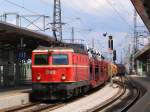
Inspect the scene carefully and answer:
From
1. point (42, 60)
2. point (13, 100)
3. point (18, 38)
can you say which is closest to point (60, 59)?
point (42, 60)

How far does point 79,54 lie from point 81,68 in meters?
1.13

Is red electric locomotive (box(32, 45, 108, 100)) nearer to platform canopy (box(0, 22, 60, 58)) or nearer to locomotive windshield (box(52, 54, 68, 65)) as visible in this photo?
locomotive windshield (box(52, 54, 68, 65))

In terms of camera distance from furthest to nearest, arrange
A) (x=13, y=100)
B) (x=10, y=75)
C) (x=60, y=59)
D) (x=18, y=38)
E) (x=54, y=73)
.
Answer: (x=10, y=75) < (x=18, y=38) < (x=60, y=59) < (x=54, y=73) < (x=13, y=100)

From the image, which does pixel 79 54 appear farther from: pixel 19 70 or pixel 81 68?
pixel 19 70

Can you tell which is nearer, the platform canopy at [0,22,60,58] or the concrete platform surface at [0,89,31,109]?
the concrete platform surface at [0,89,31,109]

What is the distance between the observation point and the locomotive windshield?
28922 millimetres

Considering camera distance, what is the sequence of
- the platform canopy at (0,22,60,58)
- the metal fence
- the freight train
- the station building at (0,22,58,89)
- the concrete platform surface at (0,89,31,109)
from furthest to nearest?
1. the metal fence
2. the station building at (0,22,58,89)
3. the platform canopy at (0,22,60,58)
4. the freight train
5. the concrete platform surface at (0,89,31,109)

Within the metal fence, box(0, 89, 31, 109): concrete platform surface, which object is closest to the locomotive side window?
box(0, 89, 31, 109): concrete platform surface

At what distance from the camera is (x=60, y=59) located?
2903cm

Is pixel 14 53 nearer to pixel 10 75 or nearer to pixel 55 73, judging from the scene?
pixel 10 75

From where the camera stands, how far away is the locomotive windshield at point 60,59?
28922 mm

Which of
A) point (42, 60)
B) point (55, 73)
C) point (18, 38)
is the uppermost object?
point (18, 38)

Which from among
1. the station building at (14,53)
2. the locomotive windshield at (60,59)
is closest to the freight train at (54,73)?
the locomotive windshield at (60,59)

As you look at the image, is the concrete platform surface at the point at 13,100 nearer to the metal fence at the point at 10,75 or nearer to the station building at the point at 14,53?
the station building at the point at 14,53
